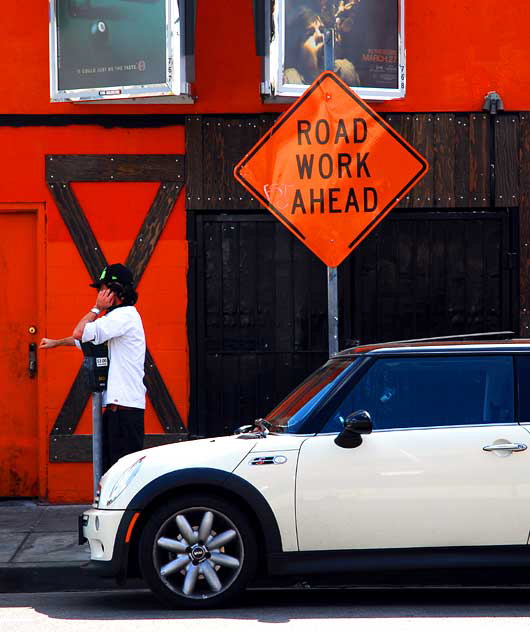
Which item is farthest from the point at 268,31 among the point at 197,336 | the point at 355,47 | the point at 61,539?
the point at 61,539

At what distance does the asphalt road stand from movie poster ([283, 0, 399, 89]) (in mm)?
4735

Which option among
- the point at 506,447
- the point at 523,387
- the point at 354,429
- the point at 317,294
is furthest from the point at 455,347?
the point at 317,294

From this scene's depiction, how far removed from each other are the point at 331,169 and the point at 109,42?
322 centimetres

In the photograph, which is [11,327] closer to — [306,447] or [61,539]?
[61,539]

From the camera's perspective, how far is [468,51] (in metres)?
11.2

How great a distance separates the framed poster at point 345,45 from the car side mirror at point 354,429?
442cm

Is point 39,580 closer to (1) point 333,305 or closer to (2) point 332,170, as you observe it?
(1) point 333,305

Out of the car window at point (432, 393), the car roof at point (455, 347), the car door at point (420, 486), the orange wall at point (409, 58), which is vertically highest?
the orange wall at point (409, 58)

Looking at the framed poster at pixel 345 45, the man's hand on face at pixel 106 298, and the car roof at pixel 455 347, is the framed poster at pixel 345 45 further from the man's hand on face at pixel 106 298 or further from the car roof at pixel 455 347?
the car roof at pixel 455 347

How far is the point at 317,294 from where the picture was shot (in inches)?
440

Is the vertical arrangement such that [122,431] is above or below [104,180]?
below

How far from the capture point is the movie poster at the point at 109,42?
1067 cm

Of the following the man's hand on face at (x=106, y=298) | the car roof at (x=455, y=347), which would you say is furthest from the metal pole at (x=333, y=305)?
the man's hand on face at (x=106, y=298)

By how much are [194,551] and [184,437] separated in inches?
164
